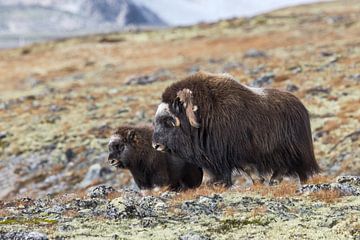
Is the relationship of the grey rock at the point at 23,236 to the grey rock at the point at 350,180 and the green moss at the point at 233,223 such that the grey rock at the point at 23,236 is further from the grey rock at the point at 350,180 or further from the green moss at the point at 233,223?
the grey rock at the point at 350,180

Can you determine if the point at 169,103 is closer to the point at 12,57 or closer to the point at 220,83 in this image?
the point at 220,83

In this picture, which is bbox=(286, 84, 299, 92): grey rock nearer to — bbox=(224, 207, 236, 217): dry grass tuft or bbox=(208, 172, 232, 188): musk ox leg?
bbox=(208, 172, 232, 188): musk ox leg

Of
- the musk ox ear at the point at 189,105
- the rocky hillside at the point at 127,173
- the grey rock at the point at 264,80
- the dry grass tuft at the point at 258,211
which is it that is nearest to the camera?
the rocky hillside at the point at 127,173

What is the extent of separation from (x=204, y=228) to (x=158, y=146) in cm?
354

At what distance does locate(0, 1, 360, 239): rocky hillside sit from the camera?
299 inches

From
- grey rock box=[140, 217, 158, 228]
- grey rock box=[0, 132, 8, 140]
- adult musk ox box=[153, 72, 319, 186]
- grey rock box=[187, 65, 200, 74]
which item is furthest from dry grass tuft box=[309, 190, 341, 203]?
grey rock box=[187, 65, 200, 74]

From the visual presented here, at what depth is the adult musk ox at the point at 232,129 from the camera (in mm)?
10336

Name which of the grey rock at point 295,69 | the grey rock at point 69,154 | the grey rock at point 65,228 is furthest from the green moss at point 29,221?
the grey rock at point 295,69

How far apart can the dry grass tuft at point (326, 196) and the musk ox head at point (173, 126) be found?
2.52 m

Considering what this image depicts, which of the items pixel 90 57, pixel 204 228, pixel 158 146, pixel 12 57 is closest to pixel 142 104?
pixel 158 146

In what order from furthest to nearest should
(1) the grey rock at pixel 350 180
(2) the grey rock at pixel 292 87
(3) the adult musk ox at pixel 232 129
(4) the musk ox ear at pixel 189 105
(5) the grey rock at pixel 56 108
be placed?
1. (5) the grey rock at pixel 56 108
2. (2) the grey rock at pixel 292 87
3. (4) the musk ox ear at pixel 189 105
4. (3) the adult musk ox at pixel 232 129
5. (1) the grey rock at pixel 350 180

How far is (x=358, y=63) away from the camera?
2778cm

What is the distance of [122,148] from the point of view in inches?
529

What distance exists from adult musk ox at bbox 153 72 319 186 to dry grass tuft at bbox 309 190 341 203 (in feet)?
5.67
